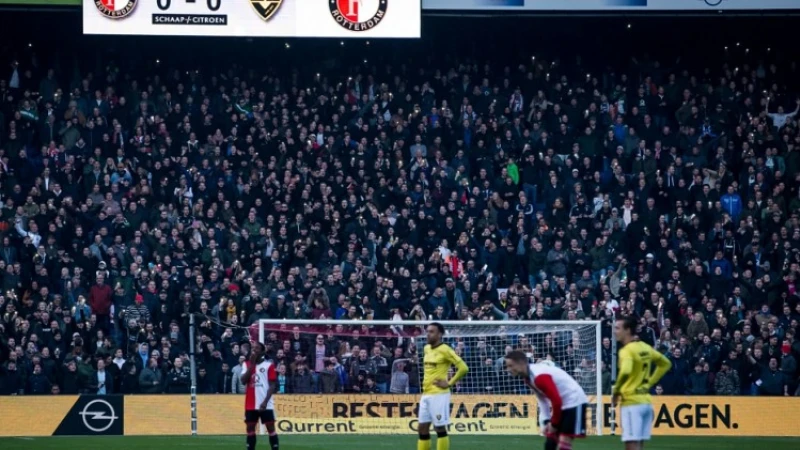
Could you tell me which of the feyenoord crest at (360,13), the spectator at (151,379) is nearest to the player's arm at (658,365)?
the spectator at (151,379)

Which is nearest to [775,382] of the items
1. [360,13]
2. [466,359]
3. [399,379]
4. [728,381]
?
[728,381]

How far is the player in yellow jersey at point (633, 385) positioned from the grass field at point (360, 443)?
8.05 metres

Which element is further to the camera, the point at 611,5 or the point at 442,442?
the point at 611,5

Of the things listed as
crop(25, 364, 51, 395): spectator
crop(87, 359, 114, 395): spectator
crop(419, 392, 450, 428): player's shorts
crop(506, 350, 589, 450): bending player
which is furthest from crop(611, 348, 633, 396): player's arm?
crop(25, 364, 51, 395): spectator

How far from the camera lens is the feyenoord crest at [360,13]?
32125 millimetres

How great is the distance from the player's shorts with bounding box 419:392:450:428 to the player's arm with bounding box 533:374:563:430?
3.59m

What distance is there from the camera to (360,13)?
1265 inches

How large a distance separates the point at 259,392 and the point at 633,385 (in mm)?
7156

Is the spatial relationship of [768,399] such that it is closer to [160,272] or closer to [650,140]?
[650,140]

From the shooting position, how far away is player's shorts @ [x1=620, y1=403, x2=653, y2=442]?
14359 mm

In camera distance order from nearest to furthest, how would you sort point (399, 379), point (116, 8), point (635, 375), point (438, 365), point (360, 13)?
point (635, 375) → point (438, 365) → point (399, 379) → point (116, 8) → point (360, 13)

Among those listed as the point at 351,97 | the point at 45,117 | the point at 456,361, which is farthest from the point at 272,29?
the point at 456,361

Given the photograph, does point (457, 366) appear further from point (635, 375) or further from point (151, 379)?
point (151, 379)

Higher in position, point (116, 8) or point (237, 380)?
point (116, 8)
